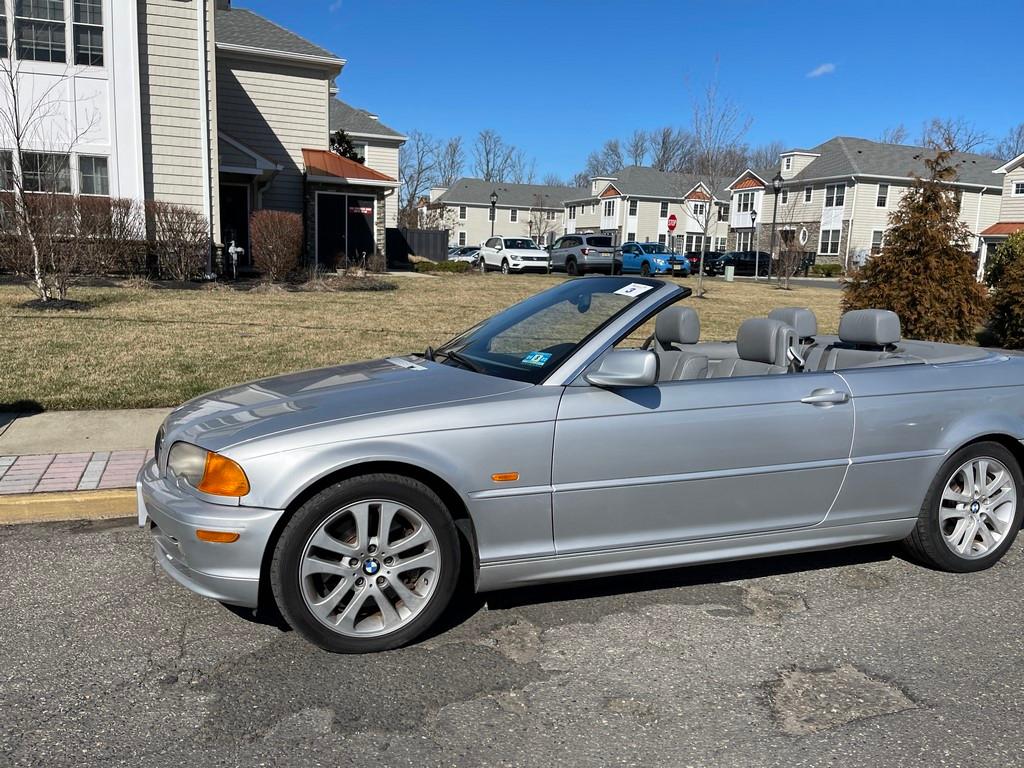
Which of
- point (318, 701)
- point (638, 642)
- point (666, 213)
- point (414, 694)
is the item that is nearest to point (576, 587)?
point (638, 642)

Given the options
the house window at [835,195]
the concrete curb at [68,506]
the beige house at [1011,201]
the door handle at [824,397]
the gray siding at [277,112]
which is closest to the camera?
the door handle at [824,397]

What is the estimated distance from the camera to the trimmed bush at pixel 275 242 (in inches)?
690

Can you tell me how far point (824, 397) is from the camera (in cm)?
386

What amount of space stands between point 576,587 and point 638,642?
0.61 meters

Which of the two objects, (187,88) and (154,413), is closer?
(154,413)

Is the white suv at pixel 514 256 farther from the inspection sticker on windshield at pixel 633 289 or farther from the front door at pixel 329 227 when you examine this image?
the inspection sticker on windshield at pixel 633 289

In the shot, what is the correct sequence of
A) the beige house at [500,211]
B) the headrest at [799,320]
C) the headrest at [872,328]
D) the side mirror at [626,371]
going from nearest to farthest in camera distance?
the side mirror at [626,371]
the headrest at [872,328]
the headrest at [799,320]
the beige house at [500,211]

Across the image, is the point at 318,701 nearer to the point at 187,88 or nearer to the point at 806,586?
the point at 806,586

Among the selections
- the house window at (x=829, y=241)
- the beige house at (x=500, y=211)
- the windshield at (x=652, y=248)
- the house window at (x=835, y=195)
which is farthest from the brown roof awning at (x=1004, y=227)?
the beige house at (x=500, y=211)

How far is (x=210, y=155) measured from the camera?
1934 cm

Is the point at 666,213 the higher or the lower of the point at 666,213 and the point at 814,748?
the higher

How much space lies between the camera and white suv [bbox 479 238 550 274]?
1355 inches

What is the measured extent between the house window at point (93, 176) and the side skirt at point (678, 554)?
18.1m

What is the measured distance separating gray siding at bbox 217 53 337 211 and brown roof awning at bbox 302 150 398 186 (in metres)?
0.38
